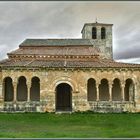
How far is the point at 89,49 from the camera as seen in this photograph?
41656 mm

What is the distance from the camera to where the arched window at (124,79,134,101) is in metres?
36.9

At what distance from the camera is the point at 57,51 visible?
1608 inches

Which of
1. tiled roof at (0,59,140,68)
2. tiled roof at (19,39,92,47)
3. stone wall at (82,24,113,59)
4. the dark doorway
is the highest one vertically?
stone wall at (82,24,113,59)

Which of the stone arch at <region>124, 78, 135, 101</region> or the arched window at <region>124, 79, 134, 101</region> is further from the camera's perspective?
the arched window at <region>124, 79, 134, 101</region>

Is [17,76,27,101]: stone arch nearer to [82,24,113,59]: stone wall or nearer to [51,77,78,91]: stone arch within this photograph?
[51,77,78,91]: stone arch

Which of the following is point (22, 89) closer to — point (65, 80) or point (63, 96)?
point (63, 96)

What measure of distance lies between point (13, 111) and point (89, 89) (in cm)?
772

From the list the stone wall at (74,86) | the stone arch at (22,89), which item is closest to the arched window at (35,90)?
the stone arch at (22,89)

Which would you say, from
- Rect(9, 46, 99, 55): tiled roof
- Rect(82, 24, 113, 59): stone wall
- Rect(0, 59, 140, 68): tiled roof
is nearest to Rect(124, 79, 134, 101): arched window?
Rect(0, 59, 140, 68): tiled roof

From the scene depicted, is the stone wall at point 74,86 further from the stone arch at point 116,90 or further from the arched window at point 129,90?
the stone arch at point 116,90

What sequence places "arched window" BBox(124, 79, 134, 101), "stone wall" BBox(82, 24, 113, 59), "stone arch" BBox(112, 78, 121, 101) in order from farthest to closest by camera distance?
"stone wall" BBox(82, 24, 113, 59), "stone arch" BBox(112, 78, 121, 101), "arched window" BBox(124, 79, 134, 101)

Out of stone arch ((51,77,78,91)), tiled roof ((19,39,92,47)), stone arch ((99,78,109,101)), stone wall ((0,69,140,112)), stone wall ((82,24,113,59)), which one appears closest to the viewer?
stone wall ((0,69,140,112))

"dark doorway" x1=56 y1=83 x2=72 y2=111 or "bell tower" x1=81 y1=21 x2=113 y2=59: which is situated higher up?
"bell tower" x1=81 y1=21 x2=113 y2=59

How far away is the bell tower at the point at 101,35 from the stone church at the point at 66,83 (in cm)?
1241
